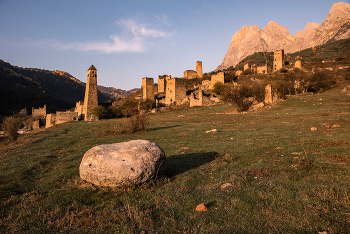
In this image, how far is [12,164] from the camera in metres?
7.73

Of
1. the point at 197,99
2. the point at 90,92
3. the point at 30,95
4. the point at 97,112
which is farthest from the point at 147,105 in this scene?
the point at 30,95

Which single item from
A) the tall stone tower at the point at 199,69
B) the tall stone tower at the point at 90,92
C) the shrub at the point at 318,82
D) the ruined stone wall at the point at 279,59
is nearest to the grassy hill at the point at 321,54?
the ruined stone wall at the point at 279,59

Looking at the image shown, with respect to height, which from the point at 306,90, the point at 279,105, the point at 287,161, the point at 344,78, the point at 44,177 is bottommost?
the point at 44,177

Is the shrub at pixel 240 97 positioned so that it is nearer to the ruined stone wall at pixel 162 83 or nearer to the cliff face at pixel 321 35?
the ruined stone wall at pixel 162 83

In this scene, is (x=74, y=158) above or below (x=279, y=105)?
below

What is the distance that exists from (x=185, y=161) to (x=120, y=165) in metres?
2.77

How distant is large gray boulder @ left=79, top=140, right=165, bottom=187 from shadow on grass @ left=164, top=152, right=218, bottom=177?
0.85 metres

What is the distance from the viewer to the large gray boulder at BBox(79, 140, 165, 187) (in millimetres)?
5121

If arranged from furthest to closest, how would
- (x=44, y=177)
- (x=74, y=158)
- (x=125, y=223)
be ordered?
(x=74, y=158) < (x=44, y=177) < (x=125, y=223)

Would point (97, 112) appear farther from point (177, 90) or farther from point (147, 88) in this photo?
point (147, 88)

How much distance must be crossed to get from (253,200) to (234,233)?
1199 mm

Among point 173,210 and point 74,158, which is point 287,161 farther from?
point 74,158

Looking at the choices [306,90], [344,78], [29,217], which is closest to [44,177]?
[29,217]

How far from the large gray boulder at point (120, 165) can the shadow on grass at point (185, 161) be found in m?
0.85
